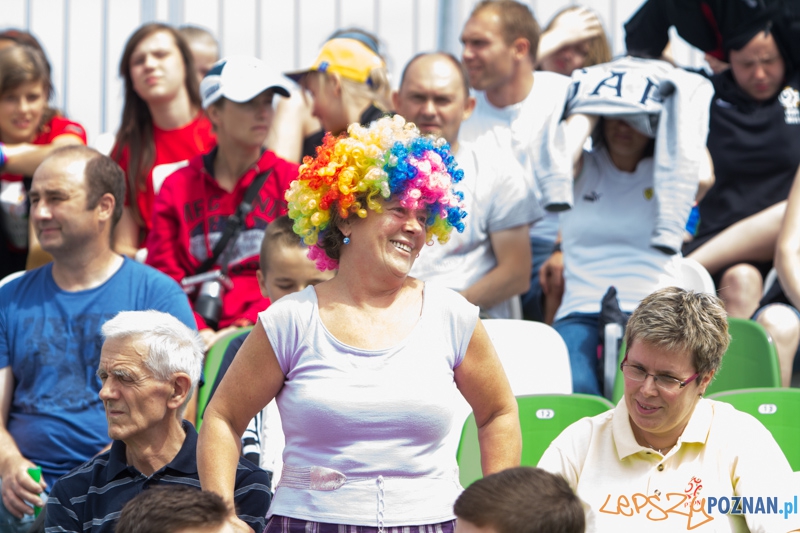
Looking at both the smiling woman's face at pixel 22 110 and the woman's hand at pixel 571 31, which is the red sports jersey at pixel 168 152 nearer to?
the smiling woman's face at pixel 22 110

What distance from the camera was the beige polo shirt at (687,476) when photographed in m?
2.25

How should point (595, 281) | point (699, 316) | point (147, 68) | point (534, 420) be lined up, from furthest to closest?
1. point (147, 68)
2. point (595, 281)
3. point (534, 420)
4. point (699, 316)

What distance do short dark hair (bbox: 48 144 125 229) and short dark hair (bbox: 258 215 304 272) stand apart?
0.64 m

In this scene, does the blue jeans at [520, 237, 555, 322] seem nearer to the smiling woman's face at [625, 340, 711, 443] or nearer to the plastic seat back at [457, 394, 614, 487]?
the plastic seat back at [457, 394, 614, 487]

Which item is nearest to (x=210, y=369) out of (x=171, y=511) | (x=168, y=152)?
(x=168, y=152)

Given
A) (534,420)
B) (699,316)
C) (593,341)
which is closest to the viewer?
(699,316)

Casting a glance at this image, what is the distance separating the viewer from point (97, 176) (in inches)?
137

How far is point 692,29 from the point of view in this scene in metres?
4.45

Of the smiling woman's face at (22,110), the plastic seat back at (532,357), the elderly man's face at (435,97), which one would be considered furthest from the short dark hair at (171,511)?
the smiling woman's face at (22,110)

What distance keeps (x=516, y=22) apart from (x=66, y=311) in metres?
2.32

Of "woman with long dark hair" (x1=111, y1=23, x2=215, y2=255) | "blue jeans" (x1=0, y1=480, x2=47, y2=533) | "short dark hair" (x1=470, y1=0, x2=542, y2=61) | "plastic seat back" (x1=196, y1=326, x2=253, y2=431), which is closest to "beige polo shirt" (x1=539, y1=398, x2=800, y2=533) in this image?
"plastic seat back" (x1=196, y1=326, x2=253, y2=431)

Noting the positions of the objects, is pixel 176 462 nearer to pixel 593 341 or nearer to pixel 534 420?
pixel 534 420

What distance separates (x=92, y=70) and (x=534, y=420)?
410cm

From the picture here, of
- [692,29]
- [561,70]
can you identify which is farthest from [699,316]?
[561,70]
